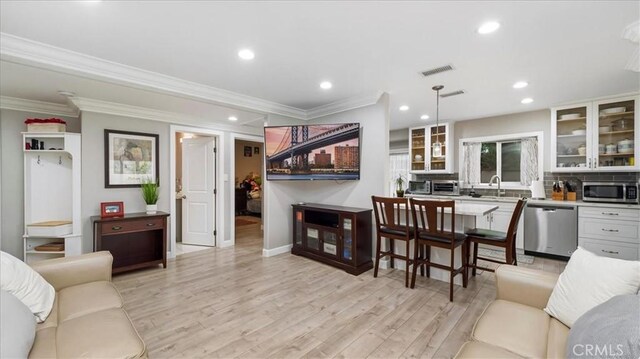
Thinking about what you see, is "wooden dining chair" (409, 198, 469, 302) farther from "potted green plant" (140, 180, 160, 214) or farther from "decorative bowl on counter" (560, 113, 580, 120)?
"potted green plant" (140, 180, 160, 214)

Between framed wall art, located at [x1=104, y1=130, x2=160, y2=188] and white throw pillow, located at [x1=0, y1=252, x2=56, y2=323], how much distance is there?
97.8 inches

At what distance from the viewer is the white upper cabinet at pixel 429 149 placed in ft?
18.0

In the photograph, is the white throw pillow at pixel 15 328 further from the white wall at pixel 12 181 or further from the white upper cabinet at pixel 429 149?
the white upper cabinet at pixel 429 149

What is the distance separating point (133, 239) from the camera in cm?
385

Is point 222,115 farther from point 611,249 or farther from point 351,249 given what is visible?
point 611,249

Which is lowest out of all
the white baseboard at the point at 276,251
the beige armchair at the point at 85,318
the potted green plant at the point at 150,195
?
the white baseboard at the point at 276,251

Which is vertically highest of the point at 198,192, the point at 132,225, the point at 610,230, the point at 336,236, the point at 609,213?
the point at 198,192

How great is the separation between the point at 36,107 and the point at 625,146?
8.11 metres

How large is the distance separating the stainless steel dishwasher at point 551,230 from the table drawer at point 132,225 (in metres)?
5.45

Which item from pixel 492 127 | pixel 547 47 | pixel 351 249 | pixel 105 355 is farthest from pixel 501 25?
pixel 492 127

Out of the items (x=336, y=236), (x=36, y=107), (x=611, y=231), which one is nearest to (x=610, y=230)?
(x=611, y=231)

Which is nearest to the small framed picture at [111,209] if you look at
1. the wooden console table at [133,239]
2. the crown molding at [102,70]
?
the wooden console table at [133,239]

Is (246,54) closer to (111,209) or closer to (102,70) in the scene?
(102,70)

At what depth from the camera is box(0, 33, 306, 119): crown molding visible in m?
2.26
